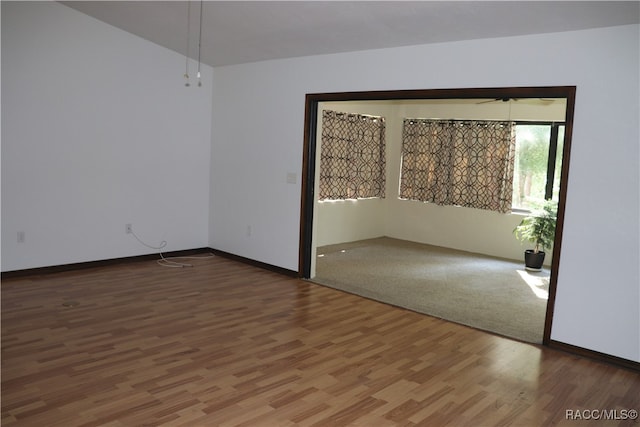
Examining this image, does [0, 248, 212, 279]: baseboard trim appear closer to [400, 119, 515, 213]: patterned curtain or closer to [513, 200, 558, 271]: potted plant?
[400, 119, 515, 213]: patterned curtain

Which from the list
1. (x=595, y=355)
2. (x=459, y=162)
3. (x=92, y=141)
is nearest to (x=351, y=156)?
(x=459, y=162)

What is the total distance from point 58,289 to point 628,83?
497 centimetres

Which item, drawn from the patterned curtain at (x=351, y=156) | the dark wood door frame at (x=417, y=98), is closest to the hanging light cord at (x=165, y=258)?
the dark wood door frame at (x=417, y=98)

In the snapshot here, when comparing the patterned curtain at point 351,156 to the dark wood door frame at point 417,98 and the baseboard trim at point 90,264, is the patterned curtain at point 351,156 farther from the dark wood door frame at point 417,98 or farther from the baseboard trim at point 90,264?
the baseboard trim at point 90,264

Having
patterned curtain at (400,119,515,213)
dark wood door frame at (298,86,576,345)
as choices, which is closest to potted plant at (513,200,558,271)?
patterned curtain at (400,119,515,213)

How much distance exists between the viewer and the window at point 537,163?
7.13 meters

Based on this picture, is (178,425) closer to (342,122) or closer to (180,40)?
(180,40)

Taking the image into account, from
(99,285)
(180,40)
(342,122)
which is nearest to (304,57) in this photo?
(180,40)

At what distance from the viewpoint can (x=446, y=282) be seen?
236 inches

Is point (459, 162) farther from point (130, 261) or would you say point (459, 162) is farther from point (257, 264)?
point (130, 261)

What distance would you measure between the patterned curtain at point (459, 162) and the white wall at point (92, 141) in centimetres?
319

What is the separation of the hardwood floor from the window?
11.5 feet

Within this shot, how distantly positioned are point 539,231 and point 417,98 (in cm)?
284

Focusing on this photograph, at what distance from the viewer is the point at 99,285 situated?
17.2ft
